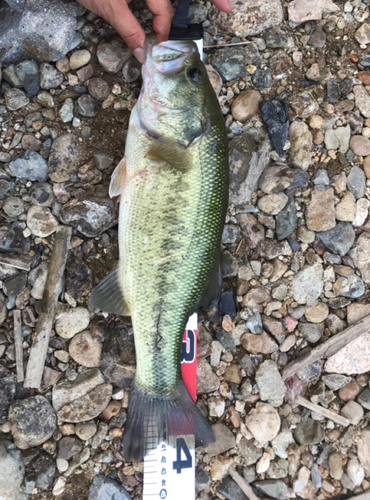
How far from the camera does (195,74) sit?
9.42ft

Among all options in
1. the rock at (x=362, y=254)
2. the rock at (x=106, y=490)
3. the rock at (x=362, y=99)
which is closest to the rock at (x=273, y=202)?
the rock at (x=362, y=254)

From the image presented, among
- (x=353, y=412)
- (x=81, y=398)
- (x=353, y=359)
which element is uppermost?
(x=81, y=398)

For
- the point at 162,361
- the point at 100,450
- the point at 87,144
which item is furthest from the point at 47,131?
the point at 100,450

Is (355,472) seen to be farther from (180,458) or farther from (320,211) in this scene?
(320,211)

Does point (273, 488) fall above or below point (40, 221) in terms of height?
below

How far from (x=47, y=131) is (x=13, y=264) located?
0.97 metres

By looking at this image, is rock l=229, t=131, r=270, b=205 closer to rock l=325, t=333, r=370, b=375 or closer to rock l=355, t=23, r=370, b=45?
rock l=355, t=23, r=370, b=45

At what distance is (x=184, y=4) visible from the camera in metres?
3.18

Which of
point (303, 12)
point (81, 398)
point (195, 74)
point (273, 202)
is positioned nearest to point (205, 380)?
point (81, 398)

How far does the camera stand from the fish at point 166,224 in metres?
2.78

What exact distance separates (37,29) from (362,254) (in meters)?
2.89

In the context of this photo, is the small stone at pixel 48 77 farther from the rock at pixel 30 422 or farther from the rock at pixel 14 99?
the rock at pixel 30 422

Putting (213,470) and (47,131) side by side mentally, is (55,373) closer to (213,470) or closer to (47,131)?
(213,470)

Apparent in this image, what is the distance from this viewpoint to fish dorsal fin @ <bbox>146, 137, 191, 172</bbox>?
9.09 ft
